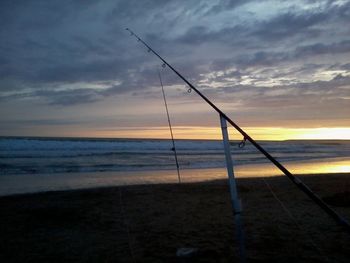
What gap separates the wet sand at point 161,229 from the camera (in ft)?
16.5

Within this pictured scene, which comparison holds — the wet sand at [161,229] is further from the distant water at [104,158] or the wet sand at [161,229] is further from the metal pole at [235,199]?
the distant water at [104,158]

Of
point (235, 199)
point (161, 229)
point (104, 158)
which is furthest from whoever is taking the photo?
point (104, 158)

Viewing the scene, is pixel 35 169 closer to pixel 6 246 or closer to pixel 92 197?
pixel 92 197

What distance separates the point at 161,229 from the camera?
6391 millimetres

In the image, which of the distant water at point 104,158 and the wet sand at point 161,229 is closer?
the wet sand at point 161,229

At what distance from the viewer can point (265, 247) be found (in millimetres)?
5250

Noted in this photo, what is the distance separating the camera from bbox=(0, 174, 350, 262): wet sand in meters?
5.04

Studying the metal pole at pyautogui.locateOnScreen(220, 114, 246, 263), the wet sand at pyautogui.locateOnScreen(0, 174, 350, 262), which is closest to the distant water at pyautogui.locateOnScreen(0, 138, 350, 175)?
the wet sand at pyautogui.locateOnScreen(0, 174, 350, 262)

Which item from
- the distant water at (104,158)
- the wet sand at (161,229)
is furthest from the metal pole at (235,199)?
the distant water at (104,158)

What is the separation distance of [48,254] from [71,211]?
2.93m

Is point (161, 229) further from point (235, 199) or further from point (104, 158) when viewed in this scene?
point (104, 158)

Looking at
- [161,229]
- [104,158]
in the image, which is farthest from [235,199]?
[104,158]

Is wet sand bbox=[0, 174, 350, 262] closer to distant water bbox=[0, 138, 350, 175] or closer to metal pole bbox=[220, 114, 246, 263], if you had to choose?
metal pole bbox=[220, 114, 246, 263]

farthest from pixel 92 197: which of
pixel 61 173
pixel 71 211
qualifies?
pixel 61 173
